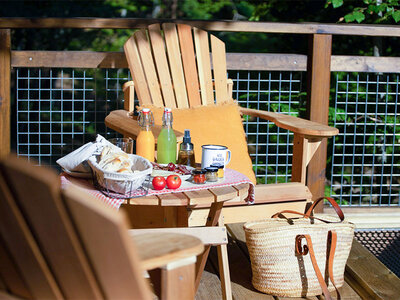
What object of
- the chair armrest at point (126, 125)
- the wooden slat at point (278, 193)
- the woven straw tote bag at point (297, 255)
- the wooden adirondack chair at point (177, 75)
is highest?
the wooden adirondack chair at point (177, 75)

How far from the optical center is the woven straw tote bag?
2.71 meters

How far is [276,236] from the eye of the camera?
8.89 ft

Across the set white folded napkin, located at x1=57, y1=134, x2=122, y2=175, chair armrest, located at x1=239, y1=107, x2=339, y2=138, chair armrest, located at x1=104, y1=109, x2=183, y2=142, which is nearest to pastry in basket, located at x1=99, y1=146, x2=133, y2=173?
white folded napkin, located at x1=57, y1=134, x2=122, y2=175

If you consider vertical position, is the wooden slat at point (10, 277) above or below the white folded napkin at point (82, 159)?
below

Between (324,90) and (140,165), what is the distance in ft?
6.09

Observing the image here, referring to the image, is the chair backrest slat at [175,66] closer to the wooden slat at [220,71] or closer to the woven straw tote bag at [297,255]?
the wooden slat at [220,71]

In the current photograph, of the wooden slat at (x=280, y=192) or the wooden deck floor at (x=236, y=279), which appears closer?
the wooden deck floor at (x=236, y=279)

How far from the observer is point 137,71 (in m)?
3.64

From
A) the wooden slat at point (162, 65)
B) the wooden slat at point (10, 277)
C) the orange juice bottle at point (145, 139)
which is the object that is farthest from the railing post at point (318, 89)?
the wooden slat at point (10, 277)

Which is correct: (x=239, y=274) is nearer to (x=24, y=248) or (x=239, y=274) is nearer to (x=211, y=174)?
(x=211, y=174)

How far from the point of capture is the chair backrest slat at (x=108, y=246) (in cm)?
118

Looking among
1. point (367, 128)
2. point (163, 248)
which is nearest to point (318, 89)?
point (367, 128)

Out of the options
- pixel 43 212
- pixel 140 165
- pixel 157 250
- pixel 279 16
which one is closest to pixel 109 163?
pixel 140 165

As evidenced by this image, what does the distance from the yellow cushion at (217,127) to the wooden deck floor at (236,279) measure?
1.33ft
